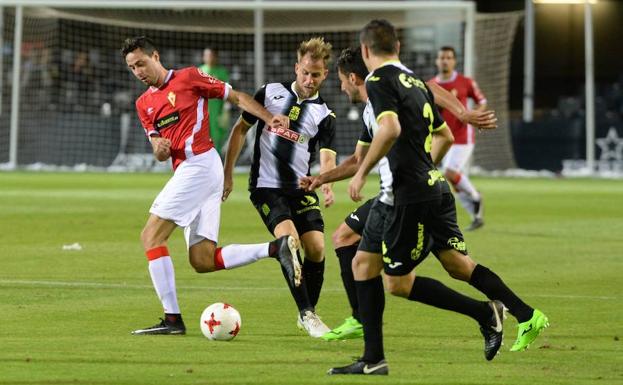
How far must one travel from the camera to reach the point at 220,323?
822 cm

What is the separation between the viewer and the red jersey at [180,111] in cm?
905

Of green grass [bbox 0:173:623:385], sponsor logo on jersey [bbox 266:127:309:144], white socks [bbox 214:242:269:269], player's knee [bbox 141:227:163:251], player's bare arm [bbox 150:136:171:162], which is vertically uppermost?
sponsor logo on jersey [bbox 266:127:309:144]

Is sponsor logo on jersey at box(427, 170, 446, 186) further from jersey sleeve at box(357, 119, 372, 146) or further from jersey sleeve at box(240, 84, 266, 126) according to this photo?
jersey sleeve at box(240, 84, 266, 126)

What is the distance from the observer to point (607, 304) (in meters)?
10.3

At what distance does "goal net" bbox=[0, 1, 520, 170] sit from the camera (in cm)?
3161

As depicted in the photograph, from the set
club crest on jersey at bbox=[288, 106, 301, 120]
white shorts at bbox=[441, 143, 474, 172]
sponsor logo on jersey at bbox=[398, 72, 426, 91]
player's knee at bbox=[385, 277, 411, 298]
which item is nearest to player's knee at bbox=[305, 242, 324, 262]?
club crest on jersey at bbox=[288, 106, 301, 120]

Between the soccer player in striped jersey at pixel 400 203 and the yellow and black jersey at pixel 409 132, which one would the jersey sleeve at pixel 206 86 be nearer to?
the soccer player in striped jersey at pixel 400 203

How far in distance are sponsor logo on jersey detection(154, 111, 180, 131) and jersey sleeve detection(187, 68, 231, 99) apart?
0.23 metres

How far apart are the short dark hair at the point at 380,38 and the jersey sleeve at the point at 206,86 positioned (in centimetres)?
215

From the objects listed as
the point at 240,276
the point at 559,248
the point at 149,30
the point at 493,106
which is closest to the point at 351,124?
the point at 493,106

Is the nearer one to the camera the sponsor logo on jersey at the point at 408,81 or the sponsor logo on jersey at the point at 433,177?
the sponsor logo on jersey at the point at 408,81

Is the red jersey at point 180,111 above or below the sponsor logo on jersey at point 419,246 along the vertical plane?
above

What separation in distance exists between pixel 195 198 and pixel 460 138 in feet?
33.1

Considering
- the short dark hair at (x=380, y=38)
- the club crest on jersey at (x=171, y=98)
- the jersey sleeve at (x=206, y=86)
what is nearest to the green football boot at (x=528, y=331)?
the short dark hair at (x=380, y=38)
